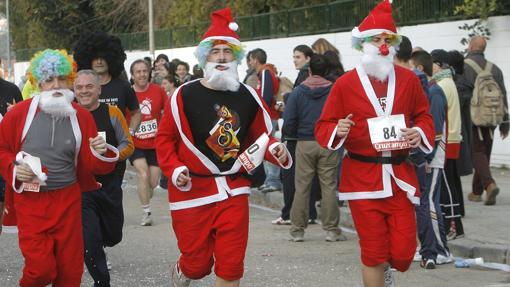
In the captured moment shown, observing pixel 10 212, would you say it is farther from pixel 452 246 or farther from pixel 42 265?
pixel 452 246

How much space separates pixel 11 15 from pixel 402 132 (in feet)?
189

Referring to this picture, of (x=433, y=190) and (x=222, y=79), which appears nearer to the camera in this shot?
(x=222, y=79)

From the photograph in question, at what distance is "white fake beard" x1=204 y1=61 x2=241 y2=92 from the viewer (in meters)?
7.13

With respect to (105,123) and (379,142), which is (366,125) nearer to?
(379,142)

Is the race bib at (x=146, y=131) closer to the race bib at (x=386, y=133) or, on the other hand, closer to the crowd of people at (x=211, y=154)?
the crowd of people at (x=211, y=154)

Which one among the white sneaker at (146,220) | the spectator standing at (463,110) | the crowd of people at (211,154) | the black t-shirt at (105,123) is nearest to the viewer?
the crowd of people at (211,154)

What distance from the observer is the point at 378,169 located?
723 cm

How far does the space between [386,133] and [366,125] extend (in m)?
0.16

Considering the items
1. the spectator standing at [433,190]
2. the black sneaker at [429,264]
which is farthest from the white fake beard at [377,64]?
the black sneaker at [429,264]

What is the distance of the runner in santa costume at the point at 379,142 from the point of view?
23.5 ft

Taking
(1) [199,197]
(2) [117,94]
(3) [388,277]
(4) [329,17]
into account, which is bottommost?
(3) [388,277]

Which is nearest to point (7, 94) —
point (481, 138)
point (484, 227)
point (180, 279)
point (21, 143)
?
point (21, 143)

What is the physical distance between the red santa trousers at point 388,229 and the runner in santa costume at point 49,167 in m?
1.72

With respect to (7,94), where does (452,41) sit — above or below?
above
